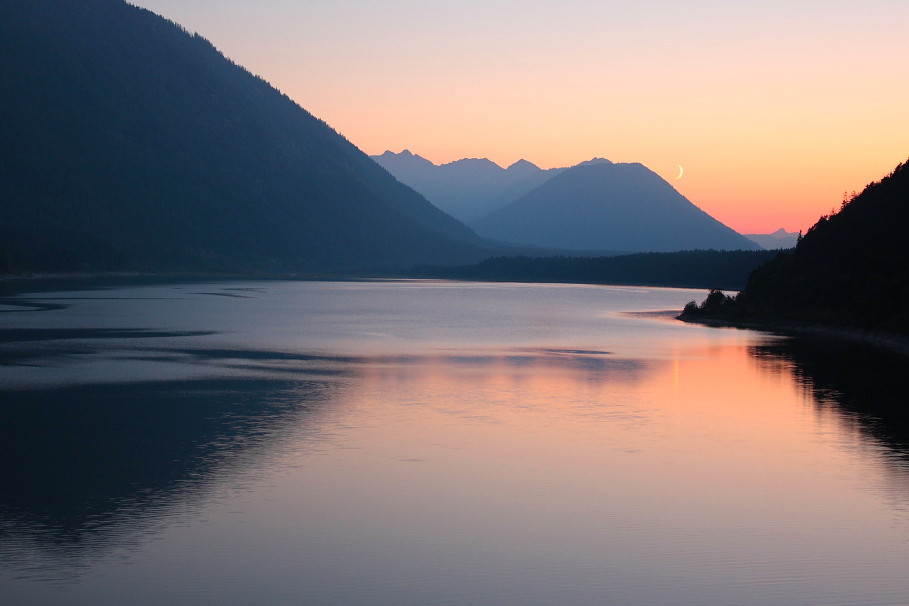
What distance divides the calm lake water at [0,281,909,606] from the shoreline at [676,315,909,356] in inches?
391

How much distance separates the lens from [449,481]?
22.8 m

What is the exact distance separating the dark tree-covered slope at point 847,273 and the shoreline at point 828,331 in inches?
21.2

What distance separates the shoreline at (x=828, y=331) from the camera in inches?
2253

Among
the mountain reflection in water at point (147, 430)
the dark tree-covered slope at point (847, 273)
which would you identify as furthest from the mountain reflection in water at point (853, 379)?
the mountain reflection in water at point (147, 430)

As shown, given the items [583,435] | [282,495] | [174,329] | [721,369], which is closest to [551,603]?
[282,495]

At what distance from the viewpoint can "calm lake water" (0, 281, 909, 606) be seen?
16094 mm

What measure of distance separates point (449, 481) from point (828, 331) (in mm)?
52861

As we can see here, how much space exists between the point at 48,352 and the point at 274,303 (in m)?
63.0

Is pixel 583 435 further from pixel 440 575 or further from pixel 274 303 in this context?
pixel 274 303

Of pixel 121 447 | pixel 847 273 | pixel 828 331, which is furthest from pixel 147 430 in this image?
pixel 847 273

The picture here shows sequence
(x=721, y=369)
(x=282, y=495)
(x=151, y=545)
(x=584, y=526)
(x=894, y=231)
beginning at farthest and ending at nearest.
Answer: (x=894, y=231), (x=721, y=369), (x=282, y=495), (x=584, y=526), (x=151, y=545)

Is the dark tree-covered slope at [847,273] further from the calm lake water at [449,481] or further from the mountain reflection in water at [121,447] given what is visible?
the mountain reflection in water at [121,447]

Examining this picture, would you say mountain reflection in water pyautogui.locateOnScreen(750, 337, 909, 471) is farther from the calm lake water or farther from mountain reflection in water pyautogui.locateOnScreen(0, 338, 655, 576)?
mountain reflection in water pyautogui.locateOnScreen(0, 338, 655, 576)

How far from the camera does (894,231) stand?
2896 inches
